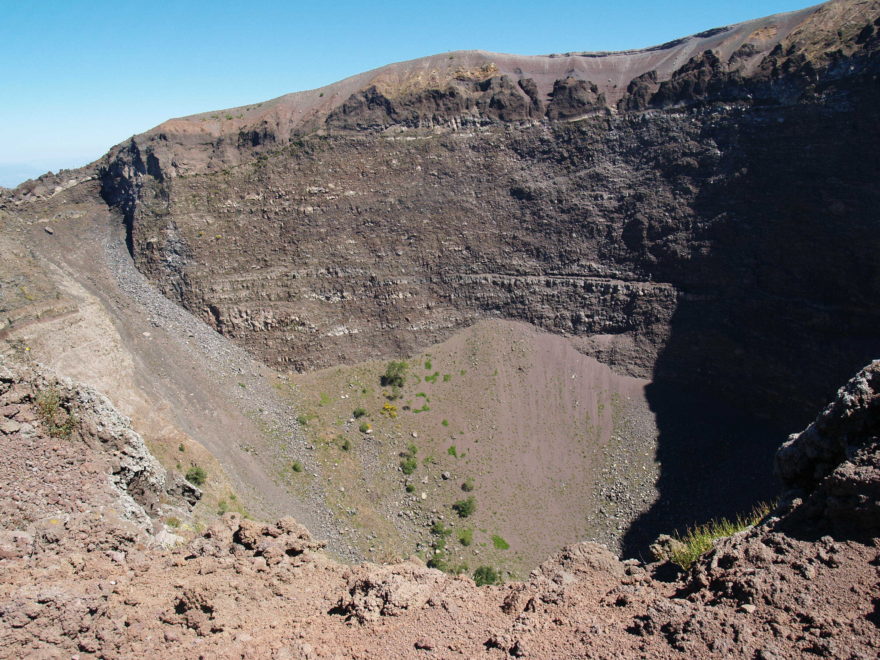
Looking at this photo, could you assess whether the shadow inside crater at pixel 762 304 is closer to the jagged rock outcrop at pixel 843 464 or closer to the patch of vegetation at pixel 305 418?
the patch of vegetation at pixel 305 418

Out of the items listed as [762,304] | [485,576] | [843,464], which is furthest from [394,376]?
[843,464]

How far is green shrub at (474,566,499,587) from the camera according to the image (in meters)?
32.3

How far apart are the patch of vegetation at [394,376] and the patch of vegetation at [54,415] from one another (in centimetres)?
2853

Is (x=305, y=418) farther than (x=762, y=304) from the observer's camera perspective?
No

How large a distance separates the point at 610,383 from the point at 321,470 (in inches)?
887

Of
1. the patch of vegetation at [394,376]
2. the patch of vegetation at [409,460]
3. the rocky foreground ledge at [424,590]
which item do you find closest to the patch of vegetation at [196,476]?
the patch of vegetation at [409,460]

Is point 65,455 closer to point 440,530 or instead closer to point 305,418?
point 440,530

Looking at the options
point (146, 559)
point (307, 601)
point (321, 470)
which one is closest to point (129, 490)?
point (146, 559)

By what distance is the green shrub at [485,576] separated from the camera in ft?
106

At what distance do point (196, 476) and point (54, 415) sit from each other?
53.8 ft

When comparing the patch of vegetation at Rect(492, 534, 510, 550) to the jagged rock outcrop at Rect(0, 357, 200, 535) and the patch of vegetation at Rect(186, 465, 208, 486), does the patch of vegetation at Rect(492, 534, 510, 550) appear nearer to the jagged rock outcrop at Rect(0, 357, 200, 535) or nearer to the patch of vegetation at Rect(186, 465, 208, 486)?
the patch of vegetation at Rect(186, 465, 208, 486)

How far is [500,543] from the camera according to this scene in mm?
35469

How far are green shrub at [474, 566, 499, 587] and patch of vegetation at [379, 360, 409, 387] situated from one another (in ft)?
50.9

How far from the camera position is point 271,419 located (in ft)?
129
